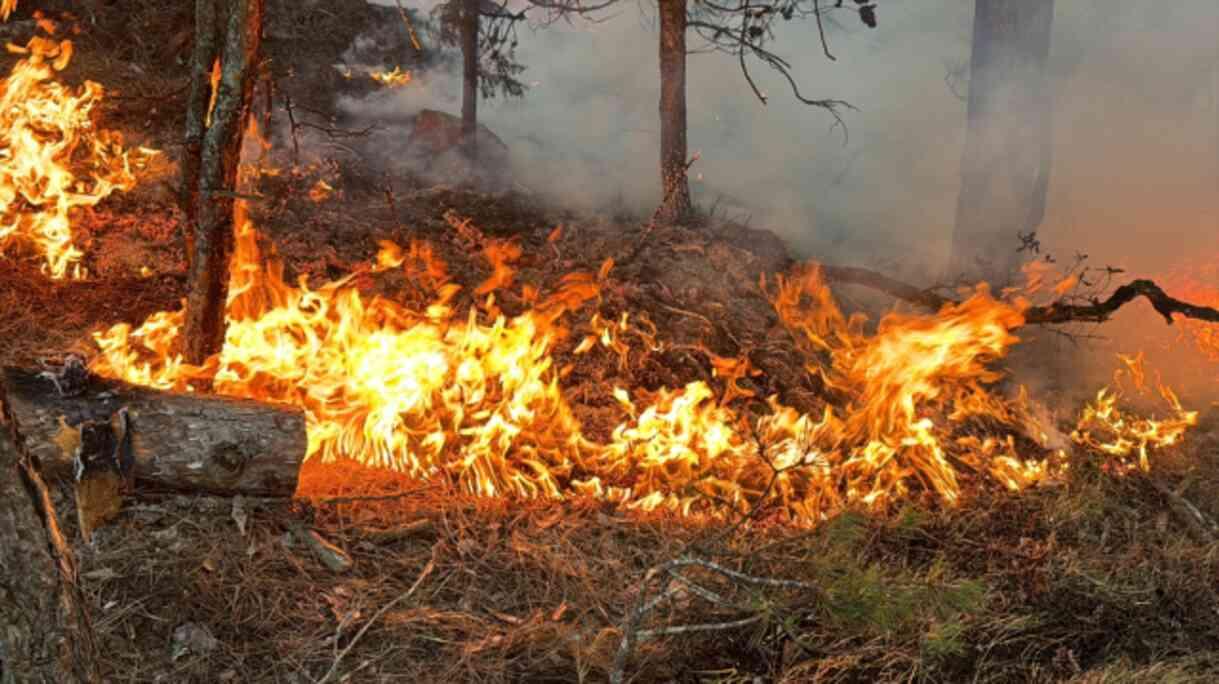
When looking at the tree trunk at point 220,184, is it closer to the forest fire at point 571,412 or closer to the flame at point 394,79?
the forest fire at point 571,412

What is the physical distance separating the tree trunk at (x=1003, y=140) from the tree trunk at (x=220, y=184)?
241 inches

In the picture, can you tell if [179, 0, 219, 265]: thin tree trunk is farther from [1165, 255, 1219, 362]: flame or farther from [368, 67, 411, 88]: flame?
[1165, 255, 1219, 362]: flame

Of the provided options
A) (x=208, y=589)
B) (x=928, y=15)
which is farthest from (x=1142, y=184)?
(x=208, y=589)

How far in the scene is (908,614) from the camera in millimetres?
3105

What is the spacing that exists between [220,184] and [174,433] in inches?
A: 55.6

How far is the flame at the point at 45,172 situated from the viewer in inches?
251

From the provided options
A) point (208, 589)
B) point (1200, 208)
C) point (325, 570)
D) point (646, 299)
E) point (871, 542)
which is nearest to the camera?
point (208, 589)

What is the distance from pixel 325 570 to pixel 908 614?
7.31 feet

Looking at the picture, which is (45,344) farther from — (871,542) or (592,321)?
(871,542)

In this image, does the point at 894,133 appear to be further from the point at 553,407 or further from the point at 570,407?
the point at 553,407

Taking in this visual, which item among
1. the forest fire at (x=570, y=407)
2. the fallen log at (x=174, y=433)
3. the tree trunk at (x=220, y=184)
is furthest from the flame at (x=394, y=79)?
the fallen log at (x=174, y=433)

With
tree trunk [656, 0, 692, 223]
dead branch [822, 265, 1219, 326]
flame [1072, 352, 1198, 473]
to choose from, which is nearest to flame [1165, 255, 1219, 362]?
flame [1072, 352, 1198, 473]

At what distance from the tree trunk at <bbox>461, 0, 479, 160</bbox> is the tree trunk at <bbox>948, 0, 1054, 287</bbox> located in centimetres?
512

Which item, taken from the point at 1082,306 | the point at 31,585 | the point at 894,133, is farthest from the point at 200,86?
the point at 894,133
